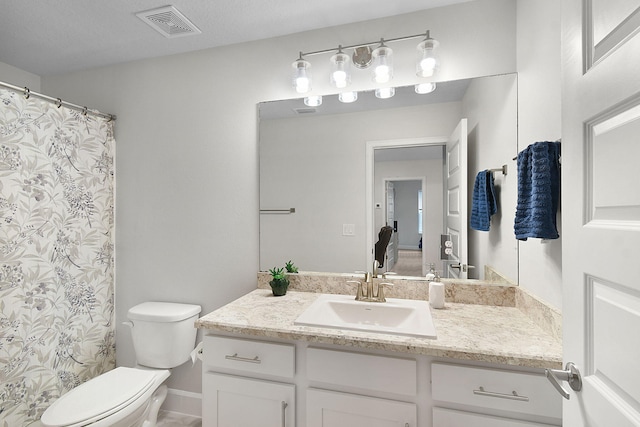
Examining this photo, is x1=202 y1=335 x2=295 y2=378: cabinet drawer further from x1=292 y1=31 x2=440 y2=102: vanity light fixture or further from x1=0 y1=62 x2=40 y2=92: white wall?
x1=0 y1=62 x2=40 y2=92: white wall

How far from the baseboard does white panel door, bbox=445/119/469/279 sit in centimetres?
183

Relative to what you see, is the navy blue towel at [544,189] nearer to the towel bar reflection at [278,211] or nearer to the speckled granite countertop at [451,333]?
the speckled granite countertop at [451,333]

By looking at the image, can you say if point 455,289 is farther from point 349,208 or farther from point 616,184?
point 616,184

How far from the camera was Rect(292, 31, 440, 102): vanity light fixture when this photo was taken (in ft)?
5.33

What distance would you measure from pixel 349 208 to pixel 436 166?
0.52 meters

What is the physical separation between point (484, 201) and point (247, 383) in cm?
139

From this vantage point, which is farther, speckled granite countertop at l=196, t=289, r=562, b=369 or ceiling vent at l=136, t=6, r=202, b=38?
ceiling vent at l=136, t=6, r=202, b=38

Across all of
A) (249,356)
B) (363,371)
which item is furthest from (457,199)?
(249,356)

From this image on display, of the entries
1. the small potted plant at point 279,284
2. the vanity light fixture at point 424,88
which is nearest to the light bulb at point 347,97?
the vanity light fixture at point 424,88

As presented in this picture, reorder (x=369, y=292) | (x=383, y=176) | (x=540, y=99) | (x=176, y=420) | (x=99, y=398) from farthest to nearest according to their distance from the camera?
1. (x=176, y=420)
2. (x=383, y=176)
3. (x=369, y=292)
4. (x=99, y=398)
5. (x=540, y=99)

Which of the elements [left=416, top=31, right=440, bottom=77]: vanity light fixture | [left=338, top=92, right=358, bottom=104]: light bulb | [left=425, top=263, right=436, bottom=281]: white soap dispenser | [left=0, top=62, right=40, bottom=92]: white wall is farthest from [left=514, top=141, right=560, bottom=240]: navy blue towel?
[left=0, top=62, right=40, bottom=92]: white wall

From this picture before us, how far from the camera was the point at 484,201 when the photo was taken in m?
1.57

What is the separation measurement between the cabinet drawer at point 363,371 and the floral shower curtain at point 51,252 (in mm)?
1699

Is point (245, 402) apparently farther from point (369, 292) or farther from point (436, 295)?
point (436, 295)
